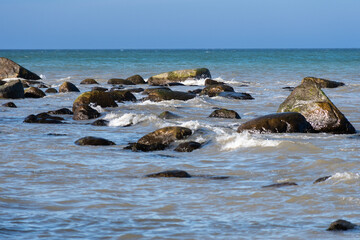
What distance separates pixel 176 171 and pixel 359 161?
9.52 feet

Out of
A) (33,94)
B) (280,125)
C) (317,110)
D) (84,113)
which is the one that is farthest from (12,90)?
(317,110)

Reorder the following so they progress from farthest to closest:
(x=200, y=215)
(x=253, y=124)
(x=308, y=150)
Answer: (x=253, y=124), (x=308, y=150), (x=200, y=215)

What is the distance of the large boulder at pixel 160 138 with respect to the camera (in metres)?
10.5

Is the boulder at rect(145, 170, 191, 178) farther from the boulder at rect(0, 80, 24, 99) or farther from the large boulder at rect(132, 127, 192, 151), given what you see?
the boulder at rect(0, 80, 24, 99)

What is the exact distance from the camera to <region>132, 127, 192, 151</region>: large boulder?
10484 mm

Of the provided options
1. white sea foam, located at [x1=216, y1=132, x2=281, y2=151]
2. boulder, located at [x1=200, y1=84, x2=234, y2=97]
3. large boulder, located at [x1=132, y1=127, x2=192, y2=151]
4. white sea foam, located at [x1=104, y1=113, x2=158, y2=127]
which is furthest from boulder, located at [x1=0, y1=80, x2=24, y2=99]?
white sea foam, located at [x1=216, y1=132, x2=281, y2=151]

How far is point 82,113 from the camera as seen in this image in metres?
15.5

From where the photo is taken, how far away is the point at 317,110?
41.3ft

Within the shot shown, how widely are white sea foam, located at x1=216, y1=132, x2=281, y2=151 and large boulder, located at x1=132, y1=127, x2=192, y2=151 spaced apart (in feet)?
2.41

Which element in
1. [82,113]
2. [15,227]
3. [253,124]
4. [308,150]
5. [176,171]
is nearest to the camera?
[15,227]

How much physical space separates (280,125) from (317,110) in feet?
3.48

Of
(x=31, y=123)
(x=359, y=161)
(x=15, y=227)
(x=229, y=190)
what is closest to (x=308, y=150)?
(x=359, y=161)

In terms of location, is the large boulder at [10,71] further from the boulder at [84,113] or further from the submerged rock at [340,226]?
the submerged rock at [340,226]

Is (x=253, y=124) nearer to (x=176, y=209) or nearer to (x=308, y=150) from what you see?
(x=308, y=150)
